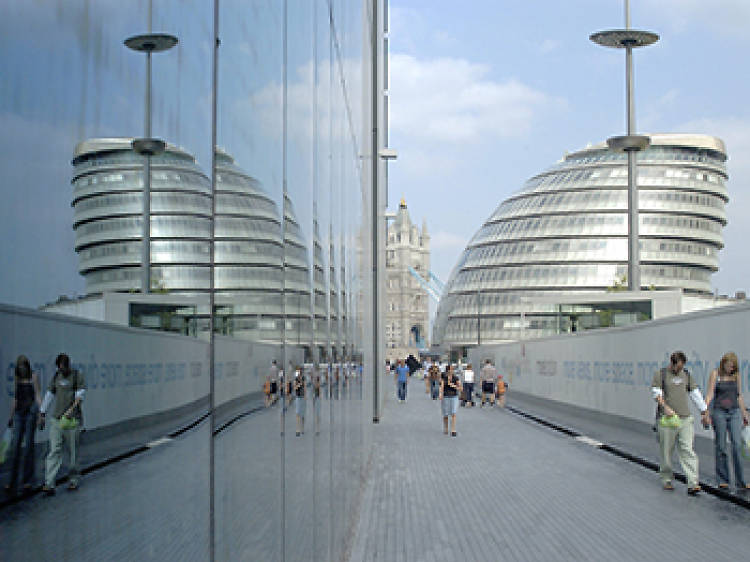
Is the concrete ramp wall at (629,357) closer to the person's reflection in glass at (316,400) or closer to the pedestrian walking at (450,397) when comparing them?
the pedestrian walking at (450,397)

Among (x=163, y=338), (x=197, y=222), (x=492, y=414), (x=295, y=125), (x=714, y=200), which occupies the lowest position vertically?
(x=492, y=414)

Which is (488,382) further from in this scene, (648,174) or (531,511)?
(648,174)

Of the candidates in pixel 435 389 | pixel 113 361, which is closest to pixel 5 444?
pixel 113 361

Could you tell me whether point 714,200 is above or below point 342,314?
above

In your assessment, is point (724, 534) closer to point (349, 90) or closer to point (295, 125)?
point (349, 90)

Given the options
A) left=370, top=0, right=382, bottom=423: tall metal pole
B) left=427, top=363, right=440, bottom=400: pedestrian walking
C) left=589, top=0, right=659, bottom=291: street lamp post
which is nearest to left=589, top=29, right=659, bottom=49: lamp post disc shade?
left=589, top=0, right=659, bottom=291: street lamp post

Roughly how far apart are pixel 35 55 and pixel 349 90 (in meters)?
7.27

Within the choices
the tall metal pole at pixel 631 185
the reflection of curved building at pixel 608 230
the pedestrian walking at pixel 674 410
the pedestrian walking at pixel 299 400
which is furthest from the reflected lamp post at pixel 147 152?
the reflection of curved building at pixel 608 230

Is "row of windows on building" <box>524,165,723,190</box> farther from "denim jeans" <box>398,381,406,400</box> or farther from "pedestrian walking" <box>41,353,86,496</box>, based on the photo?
"pedestrian walking" <box>41,353,86,496</box>

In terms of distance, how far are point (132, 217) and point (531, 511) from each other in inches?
→ 344

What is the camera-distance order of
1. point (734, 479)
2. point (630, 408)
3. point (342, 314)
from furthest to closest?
point (630, 408) < point (734, 479) < point (342, 314)

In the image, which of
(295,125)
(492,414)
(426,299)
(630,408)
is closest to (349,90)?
(295,125)

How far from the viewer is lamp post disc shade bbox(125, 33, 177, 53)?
51.2 inches

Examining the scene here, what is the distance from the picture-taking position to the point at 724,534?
8297 millimetres
